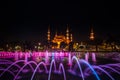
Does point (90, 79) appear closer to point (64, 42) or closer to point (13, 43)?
point (13, 43)

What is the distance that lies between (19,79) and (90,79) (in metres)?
A: 5.03

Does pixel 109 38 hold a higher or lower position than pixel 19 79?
higher

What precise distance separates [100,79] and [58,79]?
2962 mm

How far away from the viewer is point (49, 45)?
13975cm

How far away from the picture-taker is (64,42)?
148 meters

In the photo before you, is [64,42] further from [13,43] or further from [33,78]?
[33,78]

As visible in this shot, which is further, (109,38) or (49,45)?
(49,45)

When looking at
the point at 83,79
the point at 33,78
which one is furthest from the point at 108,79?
the point at 33,78

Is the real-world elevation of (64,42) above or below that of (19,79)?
above

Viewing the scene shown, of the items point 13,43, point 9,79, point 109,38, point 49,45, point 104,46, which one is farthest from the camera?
point 49,45

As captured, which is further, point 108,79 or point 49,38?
point 49,38

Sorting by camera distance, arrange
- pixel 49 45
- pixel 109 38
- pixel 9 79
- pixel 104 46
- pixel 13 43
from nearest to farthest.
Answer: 1. pixel 9 79
2. pixel 109 38
3. pixel 104 46
4. pixel 13 43
5. pixel 49 45

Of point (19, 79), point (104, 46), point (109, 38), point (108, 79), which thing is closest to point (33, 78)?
point (19, 79)

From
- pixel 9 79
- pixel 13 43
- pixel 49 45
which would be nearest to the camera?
pixel 9 79
